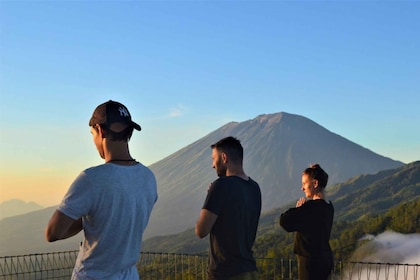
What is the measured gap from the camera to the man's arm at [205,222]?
3514mm

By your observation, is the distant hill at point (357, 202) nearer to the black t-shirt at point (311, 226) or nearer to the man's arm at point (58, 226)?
the black t-shirt at point (311, 226)

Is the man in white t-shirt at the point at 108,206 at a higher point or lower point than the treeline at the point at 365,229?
lower

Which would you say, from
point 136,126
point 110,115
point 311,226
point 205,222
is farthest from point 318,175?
point 110,115

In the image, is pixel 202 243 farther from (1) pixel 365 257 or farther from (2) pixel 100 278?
(2) pixel 100 278

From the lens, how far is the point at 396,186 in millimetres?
118688

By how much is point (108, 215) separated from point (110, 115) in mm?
391

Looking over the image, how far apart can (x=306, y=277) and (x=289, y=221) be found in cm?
39

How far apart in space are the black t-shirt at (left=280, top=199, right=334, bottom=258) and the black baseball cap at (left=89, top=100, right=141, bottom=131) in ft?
6.14

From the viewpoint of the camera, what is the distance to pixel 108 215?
8.34 feet

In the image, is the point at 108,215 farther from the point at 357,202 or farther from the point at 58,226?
the point at 357,202

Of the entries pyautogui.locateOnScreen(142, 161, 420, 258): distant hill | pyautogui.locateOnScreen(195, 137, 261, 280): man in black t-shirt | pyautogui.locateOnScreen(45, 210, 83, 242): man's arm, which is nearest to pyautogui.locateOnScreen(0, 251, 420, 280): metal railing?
pyautogui.locateOnScreen(195, 137, 261, 280): man in black t-shirt

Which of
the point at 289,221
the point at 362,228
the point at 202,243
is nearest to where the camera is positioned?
the point at 289,221

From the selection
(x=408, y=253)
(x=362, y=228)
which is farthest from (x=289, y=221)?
(x=362, y=228)

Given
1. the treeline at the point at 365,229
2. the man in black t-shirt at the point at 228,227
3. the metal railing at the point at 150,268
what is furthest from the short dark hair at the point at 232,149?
the treeline at the point at 365,229
